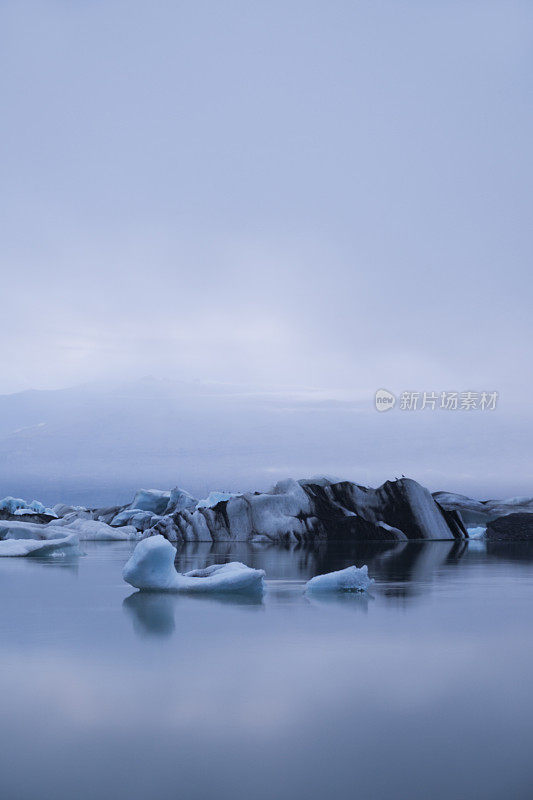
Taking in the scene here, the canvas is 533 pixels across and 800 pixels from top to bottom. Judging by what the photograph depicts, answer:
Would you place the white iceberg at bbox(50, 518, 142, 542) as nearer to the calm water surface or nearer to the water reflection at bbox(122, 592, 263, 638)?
the water reflection at bbox(122, 592, 263, 638)

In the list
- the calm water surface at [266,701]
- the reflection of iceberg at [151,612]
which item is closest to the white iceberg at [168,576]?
the reflection of iceberg at [151,612]

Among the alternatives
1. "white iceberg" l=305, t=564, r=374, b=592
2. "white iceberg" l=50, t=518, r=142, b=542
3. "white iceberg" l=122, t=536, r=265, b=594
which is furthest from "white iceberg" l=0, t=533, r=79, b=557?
"white iceberg" l=50, t=518, r=142, b=542

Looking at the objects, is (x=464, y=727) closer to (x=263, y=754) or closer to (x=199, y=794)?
(x=263, y=754)

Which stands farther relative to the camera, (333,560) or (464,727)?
(333,560)

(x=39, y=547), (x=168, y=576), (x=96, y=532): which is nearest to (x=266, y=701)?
(x=168, y=576)

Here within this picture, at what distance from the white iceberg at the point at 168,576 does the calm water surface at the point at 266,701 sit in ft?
2.99

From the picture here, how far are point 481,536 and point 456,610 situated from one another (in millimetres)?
26036

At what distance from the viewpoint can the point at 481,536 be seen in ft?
109

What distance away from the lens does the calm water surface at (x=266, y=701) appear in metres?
3.05

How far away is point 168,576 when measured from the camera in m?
9.86

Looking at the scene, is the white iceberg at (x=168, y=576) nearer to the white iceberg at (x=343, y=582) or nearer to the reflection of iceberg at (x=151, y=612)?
the reflection of iceberg at (x=151, y=612)

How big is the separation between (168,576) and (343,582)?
7.40ft

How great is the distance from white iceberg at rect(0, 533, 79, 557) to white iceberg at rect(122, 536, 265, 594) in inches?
380

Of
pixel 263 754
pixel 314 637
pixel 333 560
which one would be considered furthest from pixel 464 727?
pixel 333 560
